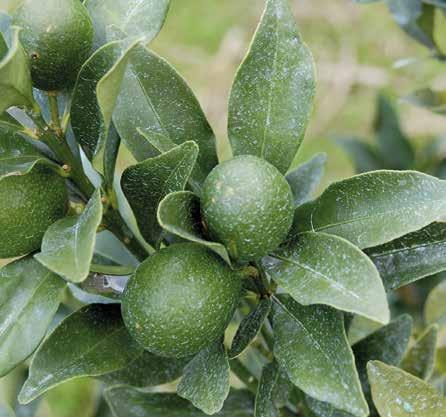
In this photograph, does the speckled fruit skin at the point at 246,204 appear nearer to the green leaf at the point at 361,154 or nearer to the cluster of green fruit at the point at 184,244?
the cluster of green fruit at the point at 184,244

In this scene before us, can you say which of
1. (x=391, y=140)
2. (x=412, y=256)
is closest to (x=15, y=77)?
(x=412, y=256)

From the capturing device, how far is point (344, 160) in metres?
2.82

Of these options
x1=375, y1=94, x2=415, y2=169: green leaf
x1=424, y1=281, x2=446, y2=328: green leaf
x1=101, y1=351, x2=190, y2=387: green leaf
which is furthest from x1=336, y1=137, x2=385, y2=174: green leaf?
x1=101, y1=351, x2=190, y2=387: green leaf

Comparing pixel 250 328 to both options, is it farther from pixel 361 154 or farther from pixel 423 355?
pixel 361 154

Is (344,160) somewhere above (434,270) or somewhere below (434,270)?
below

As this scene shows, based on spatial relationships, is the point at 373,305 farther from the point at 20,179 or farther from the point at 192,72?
the point at 192,72

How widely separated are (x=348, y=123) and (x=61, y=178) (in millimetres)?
2411

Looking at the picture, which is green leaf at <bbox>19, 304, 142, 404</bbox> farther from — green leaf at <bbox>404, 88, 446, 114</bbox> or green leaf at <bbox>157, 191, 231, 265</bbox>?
green leaf at <bbox>404, 88, 446, 114</bbox>

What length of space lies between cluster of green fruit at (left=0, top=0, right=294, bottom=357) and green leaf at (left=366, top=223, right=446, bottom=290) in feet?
0.41

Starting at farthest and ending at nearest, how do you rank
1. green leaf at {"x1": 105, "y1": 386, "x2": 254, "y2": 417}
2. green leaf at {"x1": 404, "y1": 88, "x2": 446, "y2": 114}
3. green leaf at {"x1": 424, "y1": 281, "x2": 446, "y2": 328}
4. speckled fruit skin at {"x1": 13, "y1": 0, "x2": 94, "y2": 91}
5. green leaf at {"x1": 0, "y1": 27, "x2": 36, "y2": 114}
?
1. green leaf at {"x1": 404, "y1": 88, "x2": 446, "y2": 114}
2. green leaf at {"x1": 424, "y1": 281, "x2": 446, "y2": 328}
3. green leaf at {"x1": 105, "y1": 386, "x2": 254, "y2": 417}
4. speckled fruit skin at {"x1": 13, "y1": 0, "x2": 94, "y2": 91}
5. green leaf at {"x1": 0, "y1": 27, "x2": 36, "y2": 114}

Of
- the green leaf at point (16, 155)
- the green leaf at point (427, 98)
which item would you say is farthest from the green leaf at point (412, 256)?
the green leaf at point (427, 98)

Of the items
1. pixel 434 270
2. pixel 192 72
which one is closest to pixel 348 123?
pixel 192 72

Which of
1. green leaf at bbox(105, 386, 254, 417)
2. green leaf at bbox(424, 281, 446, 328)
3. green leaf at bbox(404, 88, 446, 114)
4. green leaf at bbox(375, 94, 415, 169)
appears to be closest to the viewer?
green leaf at bbox(105, 386, 254, 417)

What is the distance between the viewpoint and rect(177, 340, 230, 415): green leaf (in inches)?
27.8
